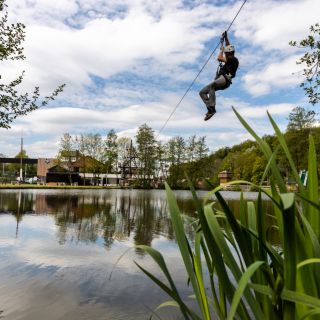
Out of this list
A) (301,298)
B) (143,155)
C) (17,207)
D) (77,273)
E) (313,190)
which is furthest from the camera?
(143,155)

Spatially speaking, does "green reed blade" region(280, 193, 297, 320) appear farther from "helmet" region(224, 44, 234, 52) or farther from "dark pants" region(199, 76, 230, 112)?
"helmet" region(224, 44, 234, 52)

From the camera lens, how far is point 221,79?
5.85m

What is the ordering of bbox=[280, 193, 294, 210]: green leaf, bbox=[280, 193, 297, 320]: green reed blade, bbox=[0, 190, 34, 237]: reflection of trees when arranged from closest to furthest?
bbox=[280, 193, 294, 210]: green leaf, bbox=[280, 193, 297, 320]: green reed blade, bbox=[0, 190, 34, 237]: reflection of trees

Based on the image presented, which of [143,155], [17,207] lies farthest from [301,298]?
[143,155]

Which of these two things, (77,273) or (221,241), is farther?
(77,273)

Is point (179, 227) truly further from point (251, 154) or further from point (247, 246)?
point (251, 154)

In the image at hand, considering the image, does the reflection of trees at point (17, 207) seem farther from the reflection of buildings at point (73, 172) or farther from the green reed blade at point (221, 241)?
the reflection of buildings at point (73, 172)

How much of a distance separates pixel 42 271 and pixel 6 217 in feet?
33.1

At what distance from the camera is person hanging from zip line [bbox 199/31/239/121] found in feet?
19.0

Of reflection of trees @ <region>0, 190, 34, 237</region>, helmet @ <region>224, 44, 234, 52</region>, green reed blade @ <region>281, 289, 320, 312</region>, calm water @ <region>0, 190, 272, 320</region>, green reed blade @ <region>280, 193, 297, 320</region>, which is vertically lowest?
calm water @ <region>0, 190, 272, 320</region>

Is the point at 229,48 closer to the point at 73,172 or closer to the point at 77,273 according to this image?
the point at 77,273

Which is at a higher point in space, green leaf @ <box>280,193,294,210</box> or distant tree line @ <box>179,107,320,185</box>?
distant tree line @ <box>179,107,320,185</box>

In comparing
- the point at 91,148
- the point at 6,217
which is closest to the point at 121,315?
the point at 6,217

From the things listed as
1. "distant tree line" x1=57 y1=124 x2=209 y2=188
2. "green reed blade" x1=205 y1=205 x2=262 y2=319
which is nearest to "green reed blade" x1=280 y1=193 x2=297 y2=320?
"green reed blade" x1=205 y1=205 x2=262 y2=319
